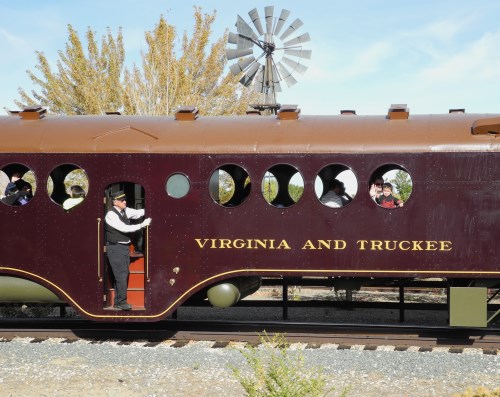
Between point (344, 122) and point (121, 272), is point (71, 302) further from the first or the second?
point (344, 122)

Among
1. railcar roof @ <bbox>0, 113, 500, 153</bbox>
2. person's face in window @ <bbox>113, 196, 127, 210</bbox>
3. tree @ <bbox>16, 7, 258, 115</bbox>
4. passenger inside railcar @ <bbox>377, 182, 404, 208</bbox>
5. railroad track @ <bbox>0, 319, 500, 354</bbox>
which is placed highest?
tree @ <bbox>16, 7, 258, 115</bbox>

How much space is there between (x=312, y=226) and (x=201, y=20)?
56.4ft

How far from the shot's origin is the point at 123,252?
940 cm

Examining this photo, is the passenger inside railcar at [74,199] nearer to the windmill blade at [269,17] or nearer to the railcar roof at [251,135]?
the railcar roof at [251,135]

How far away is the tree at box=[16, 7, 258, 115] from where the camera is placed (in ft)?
74.7

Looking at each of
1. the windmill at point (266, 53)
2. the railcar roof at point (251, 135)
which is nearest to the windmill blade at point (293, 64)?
the windmill at point (266, 53)

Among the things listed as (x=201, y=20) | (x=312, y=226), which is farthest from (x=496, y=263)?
(x=201, y=20)

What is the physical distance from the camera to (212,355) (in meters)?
8.82

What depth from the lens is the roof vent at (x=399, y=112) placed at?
9703 mm

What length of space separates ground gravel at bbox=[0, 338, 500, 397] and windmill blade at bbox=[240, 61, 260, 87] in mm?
15057

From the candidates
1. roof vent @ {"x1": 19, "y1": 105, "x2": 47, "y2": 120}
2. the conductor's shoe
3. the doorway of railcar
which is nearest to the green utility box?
the doorway of railcar

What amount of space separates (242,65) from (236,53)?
467 mm

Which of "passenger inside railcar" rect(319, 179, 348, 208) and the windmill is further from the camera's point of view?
the windmill

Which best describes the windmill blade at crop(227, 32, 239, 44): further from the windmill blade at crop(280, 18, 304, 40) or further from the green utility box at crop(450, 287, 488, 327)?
the green utility box at crop(450, 287, 488, 327)
